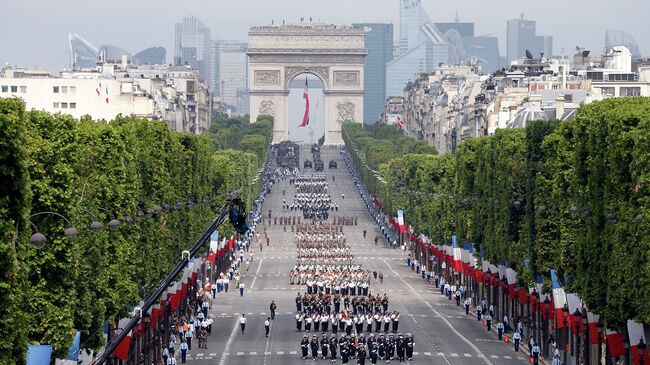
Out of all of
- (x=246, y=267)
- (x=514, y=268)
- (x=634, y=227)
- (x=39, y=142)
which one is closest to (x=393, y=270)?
(x=246, y=267)

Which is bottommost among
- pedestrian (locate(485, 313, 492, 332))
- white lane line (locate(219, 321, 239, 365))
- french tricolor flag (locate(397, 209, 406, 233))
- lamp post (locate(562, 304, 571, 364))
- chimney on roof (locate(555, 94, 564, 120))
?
white lane line (locate(219, 321, 239, 365))

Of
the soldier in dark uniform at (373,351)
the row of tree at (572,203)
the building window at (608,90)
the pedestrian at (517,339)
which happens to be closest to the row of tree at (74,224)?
the soldier in dark uniform at (373,351)

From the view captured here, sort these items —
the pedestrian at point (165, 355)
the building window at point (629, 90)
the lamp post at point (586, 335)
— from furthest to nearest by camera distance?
1. the building window at point (629, 90)
2. the pedestrian at point (165, 355)
3. the lamp post at point (586, 335)

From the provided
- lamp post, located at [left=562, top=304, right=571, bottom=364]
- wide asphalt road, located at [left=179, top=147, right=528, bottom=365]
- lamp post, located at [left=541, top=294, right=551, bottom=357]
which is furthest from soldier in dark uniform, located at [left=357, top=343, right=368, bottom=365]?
lamp post, located at [left=541, top=294, right=551, bottom=357]

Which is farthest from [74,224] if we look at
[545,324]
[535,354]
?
[545,324]

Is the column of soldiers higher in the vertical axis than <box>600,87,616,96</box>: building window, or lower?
lower

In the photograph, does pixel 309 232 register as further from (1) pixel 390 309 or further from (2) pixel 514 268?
(2) pixel 514 268

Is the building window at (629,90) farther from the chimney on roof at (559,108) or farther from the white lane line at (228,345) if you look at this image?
the white lane line at (228,345)

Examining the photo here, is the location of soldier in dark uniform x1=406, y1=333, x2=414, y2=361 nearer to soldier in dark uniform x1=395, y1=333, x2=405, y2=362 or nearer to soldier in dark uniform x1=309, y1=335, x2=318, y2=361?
soldier in dark uniform x1=395, y1=333, x2=405, y2=362
